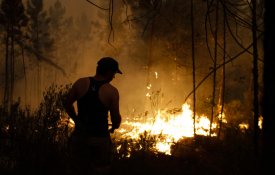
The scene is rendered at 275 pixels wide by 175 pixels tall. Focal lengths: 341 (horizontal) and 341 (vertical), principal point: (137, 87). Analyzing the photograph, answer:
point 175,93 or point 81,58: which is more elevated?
point 81,58

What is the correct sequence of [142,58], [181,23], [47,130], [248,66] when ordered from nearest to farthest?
1. [47,130]
2. [181,23]
3. [248,66]
4. [142,58]

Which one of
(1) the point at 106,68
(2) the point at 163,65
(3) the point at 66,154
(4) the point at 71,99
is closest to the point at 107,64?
(1) the point at 106,68

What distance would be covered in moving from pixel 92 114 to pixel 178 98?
34938 millimetres

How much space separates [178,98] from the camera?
3884cm

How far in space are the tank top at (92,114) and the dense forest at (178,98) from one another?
2.18ft

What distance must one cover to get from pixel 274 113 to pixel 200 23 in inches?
1070

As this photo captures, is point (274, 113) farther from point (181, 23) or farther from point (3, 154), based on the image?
point (181, 23)

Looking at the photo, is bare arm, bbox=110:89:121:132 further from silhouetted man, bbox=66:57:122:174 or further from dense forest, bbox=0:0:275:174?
dense forest, bbox=0:0:275:174

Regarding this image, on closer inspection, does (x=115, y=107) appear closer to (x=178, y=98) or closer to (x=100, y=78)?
(x=100, y=78)

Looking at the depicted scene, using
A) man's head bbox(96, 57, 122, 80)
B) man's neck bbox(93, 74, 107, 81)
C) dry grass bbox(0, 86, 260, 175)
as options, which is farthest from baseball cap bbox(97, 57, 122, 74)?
dry grass bbox(0, 86, 260, 175)

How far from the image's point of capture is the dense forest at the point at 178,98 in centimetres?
369

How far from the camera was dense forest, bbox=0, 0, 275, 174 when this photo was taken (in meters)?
3.69

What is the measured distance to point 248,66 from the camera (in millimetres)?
30766

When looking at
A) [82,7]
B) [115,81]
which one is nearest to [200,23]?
[115,81]
